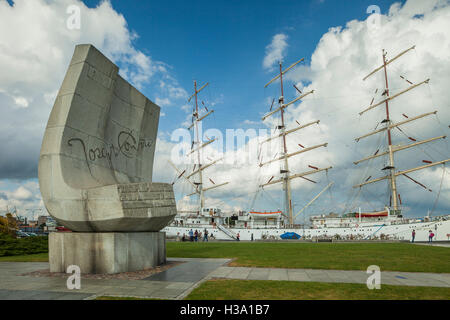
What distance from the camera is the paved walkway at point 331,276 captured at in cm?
842

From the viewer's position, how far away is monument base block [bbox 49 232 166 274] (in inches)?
376

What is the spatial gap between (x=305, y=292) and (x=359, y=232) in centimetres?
4602

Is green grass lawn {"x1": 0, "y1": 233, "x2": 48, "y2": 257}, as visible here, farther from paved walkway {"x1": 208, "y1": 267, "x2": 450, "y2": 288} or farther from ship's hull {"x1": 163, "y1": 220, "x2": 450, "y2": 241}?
ship's hull {"x1": 163, "y1": 220, "x2": 450, "y2": 241}

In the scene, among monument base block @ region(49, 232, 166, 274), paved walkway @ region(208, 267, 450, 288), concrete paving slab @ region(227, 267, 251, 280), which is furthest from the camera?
monument base block @ region(49, 232, 166, 274)

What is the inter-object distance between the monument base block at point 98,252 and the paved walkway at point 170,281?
935mm

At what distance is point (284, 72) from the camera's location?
201 ft

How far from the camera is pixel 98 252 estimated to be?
959 cm

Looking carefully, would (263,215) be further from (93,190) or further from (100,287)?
(100,287)

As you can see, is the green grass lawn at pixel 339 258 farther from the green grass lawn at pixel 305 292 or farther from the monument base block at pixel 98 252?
the monument base block at pixel 98 252

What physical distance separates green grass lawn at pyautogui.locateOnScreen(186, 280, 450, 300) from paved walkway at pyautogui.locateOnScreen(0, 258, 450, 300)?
573 mm

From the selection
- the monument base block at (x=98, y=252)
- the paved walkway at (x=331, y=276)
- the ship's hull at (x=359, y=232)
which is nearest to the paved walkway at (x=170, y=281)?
the paved walkway at (x=331, y=276)
